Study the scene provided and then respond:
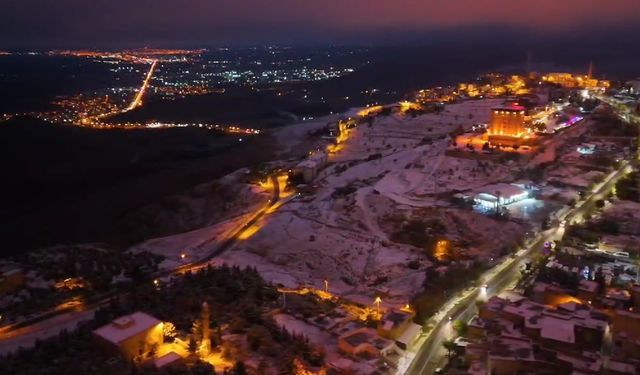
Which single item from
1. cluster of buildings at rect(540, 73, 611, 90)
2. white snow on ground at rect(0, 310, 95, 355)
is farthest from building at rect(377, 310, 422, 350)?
cluster of buildings at rect(540, 73, 611, 90)

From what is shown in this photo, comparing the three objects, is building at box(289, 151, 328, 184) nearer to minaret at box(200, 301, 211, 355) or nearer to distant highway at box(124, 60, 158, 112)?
minaret at box(200, 301, 211, 355)

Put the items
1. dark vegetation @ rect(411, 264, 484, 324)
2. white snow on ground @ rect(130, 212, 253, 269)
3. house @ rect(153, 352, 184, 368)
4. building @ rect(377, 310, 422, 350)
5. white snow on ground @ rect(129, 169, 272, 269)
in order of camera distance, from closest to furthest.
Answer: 1. house @ rect(153, 352, 184, 368)
2. building @ rect(377, 310, 422, 350)
3. dark vegetation @ rect(411, 264, 484, 324)
4. white snow on ground @ rect(130, 212, 253, 269)
5. white snow on ground @ rect(129, 169, 272, 269)

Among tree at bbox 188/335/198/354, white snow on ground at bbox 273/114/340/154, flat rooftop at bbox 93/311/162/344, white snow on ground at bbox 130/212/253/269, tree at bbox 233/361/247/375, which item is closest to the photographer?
tree at bbox 233/361/247/375

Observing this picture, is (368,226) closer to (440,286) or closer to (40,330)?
(440,286)

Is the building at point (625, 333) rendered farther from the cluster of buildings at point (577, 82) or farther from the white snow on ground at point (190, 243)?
the cluster of buildings at point (577, 82)

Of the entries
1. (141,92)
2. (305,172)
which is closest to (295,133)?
(305,172)

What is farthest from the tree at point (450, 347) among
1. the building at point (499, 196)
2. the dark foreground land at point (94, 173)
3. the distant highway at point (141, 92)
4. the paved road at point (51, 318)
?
the distant highway at point (141, 92)

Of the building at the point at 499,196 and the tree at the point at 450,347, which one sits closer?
the tree at the point at 450,347
